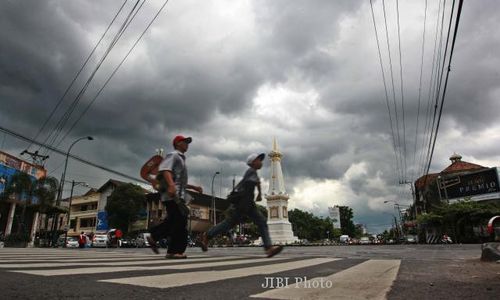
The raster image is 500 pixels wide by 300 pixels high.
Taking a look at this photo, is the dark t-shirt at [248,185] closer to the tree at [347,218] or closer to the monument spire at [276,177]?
the monument spire at [276,177]

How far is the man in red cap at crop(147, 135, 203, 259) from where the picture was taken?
175 inches

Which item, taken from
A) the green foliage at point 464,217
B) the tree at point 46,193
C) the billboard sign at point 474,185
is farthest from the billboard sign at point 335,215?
the tree at point 46,193

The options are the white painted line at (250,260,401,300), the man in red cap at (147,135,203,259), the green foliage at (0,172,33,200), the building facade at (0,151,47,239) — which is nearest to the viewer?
the white painted line at (250,260,401,300)

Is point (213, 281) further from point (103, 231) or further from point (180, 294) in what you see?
point (103, 231)

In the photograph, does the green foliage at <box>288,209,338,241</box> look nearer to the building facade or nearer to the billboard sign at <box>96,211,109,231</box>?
the billboard sign at <box>96,211,109,231</box>

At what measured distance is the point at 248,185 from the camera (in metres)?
4.73

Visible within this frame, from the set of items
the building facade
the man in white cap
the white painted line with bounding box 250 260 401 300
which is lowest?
the white painted line with bounding box 250 260 401 300

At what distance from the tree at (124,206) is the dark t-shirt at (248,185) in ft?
Result: 168

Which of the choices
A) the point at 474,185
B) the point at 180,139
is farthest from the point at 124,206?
the point at 180,139

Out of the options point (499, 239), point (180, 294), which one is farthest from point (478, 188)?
point (180, 294)

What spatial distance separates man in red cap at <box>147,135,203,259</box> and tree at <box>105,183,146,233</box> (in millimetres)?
50693

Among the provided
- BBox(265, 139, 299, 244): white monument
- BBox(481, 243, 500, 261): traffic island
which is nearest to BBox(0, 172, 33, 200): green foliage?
BBox(265, 139, 299, 244): white monument

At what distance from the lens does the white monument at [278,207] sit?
136ft

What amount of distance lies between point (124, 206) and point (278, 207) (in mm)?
23839
